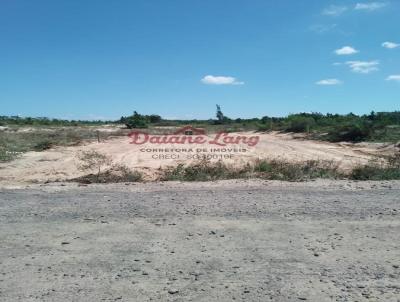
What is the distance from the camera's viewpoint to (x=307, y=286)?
386cm

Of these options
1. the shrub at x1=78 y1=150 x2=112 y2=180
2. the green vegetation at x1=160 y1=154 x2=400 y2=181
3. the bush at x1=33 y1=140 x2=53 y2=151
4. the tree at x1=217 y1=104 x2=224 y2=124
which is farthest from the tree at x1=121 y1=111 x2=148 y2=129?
the green vegetation at x1=160 y1=154 x2=400 y2=181

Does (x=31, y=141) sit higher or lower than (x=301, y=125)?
lower

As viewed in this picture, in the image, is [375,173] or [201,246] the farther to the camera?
[375,173]

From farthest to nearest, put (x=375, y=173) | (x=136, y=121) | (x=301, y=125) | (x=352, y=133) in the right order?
(x=136, y=121), (x=301, y=125), (x=352, y=133), (x=375, y=173)

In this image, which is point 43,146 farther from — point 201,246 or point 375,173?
point 201,246

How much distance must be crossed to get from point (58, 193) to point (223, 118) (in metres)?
62.5

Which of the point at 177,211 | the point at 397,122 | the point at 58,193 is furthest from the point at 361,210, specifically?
the point at 397,122

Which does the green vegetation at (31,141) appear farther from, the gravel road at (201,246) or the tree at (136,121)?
the tree at (136,121)

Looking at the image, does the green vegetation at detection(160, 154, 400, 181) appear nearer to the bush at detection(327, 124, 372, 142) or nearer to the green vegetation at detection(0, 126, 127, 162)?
the green vegetation at detection(0, 126, 127, 162)

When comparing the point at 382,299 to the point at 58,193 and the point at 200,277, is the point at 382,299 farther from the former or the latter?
the point at 58,193

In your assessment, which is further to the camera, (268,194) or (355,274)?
(268,194)

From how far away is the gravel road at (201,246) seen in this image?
383 centimetres

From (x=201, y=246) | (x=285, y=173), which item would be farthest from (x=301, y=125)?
(x=201, y=246)

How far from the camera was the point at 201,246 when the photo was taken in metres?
4.96
